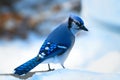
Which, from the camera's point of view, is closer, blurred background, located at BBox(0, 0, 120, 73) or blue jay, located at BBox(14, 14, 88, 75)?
blue jay, located at BBox(14, 14, 88, 75)

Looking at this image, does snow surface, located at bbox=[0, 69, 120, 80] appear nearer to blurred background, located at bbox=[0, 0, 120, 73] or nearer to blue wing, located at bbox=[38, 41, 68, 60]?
blue wing, located at bbox=[38, 41, 68, 60]

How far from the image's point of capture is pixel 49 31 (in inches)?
43.6

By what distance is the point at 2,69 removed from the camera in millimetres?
1065

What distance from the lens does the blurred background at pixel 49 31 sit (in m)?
1.11

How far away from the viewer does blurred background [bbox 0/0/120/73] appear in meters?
1.11

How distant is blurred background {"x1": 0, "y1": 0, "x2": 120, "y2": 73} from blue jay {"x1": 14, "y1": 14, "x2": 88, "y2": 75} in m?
0.13

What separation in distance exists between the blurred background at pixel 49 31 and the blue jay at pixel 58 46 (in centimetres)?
13

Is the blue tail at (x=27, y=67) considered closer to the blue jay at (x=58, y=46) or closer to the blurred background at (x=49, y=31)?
the blue jay at (x=58, y=46)

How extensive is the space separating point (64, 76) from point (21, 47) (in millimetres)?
281

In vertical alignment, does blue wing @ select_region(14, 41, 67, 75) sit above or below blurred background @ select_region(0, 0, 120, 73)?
below

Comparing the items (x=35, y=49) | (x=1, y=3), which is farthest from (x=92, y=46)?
(x=1, y=3)

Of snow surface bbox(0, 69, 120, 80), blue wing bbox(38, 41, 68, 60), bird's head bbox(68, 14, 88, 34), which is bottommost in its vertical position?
snow surface bbox(0, 69, 120, 80)

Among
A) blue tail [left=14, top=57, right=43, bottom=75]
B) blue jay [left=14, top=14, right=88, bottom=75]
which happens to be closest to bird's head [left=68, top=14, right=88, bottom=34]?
blue jay [left=14, top=14, right=88, bottom=75]

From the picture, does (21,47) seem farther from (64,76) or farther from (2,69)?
(64,76)
